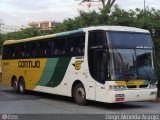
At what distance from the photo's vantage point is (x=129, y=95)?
1698 cm

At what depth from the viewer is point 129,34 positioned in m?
18.0

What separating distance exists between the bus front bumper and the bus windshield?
1.72ft

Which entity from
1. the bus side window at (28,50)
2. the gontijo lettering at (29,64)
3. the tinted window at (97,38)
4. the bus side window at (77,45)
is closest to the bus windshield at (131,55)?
the tinted window at (97,38)

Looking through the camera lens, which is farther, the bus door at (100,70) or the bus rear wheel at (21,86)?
the bus rear wheel at (21,86)

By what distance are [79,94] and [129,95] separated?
2.58 m

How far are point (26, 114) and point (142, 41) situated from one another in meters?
5.69

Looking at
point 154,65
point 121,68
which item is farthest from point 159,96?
point 121,68

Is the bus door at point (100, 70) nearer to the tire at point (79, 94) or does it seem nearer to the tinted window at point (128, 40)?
the tinted window at point (128, 40)

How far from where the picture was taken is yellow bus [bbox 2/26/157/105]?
16961 millimetres

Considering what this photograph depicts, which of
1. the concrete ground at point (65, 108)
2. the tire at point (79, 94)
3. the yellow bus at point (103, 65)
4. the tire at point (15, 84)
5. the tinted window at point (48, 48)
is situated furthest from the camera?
the tire at point (15, 84)

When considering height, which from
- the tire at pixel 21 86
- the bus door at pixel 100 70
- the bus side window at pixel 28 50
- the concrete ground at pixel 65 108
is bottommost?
the concrete ground at pixel 65 108

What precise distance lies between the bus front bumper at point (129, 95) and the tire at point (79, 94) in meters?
1.83

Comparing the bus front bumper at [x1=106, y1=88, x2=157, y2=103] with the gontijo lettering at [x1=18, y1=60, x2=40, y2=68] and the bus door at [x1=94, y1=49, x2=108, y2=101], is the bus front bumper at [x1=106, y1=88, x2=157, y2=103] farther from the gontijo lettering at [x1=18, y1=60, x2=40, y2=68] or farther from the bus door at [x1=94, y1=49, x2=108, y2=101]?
the gontijo lettering at [x1=18, y1=60, x2=40, y2=68]

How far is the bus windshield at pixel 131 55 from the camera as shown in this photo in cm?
1703
